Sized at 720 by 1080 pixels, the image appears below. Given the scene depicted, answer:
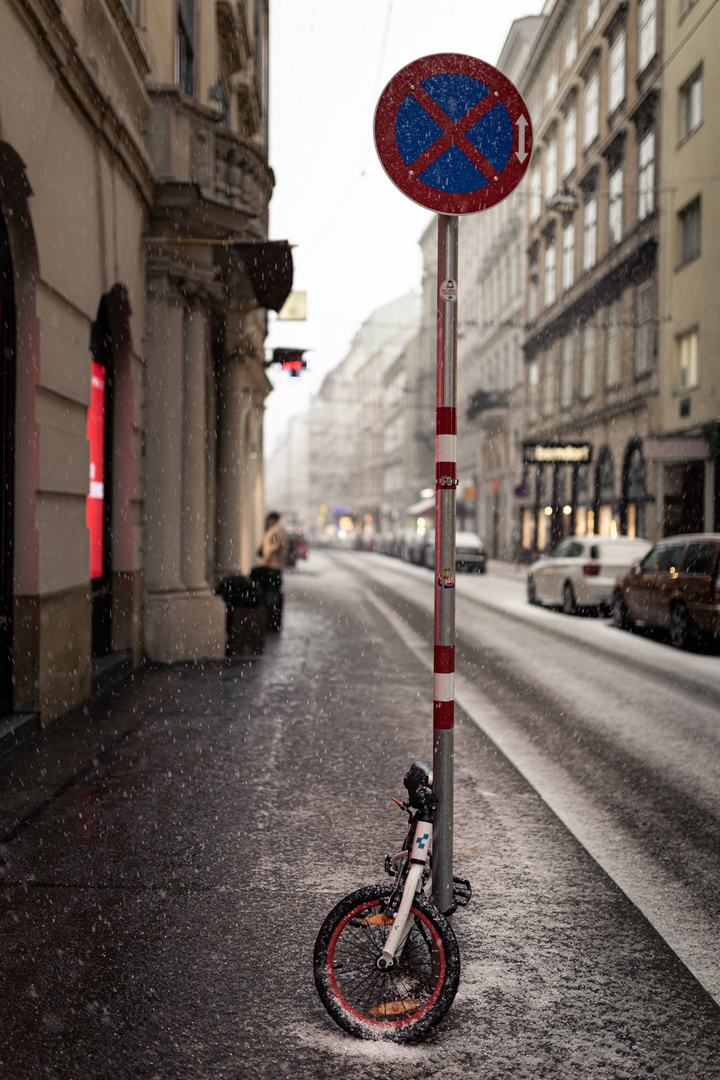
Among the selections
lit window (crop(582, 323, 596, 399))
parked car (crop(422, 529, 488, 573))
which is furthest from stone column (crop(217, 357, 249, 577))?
lit window (crop(582, 323, 596, 399))

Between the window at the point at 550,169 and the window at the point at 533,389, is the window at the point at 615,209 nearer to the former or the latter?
the window at the point at 550,169

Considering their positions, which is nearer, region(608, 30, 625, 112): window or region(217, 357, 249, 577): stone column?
region(217, 357, 249, 577): stone column

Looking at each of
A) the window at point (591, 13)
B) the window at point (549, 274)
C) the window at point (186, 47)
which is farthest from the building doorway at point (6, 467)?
the window at point (549, 274)

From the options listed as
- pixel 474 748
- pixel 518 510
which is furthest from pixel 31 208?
pixel 518 510

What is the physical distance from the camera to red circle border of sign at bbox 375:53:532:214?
3.70 meters

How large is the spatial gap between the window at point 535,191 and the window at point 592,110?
6.91 metres

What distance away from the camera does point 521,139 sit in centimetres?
378

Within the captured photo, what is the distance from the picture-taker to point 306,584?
2788cm

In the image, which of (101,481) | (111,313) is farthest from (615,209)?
(101,481)

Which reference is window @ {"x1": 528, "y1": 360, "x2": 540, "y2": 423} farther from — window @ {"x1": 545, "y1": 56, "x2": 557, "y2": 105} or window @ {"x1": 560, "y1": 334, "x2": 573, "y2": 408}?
window @ {"x1": 545, "y1": 56, "x2": 557, "y2": 105}

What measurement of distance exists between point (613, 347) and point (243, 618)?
2324cm

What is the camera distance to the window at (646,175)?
2761cm

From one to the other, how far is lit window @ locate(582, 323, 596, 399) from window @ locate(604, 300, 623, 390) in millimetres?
1410

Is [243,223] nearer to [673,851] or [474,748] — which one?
[474,748]
